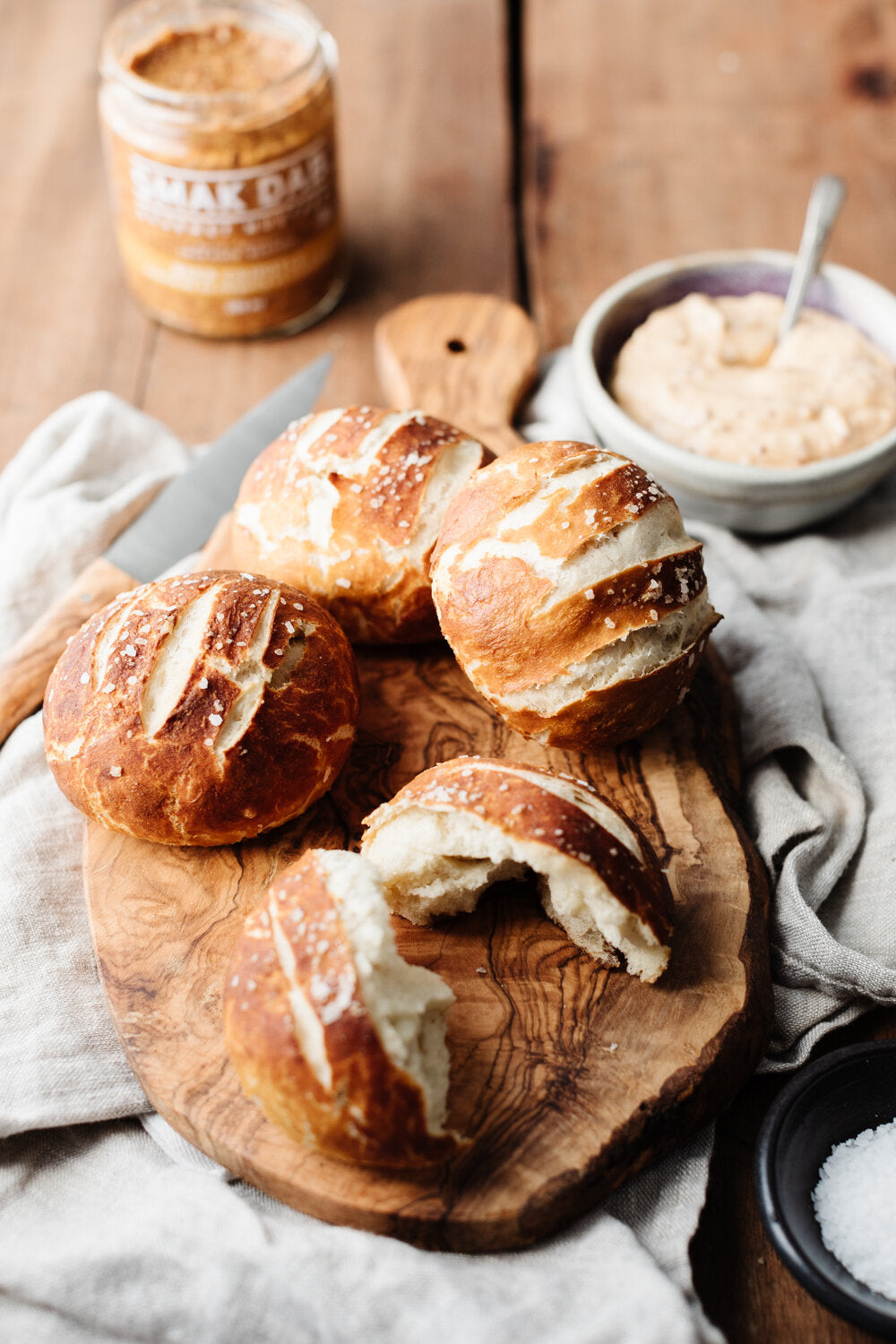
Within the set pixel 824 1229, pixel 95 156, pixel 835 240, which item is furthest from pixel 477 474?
pixel 95 156

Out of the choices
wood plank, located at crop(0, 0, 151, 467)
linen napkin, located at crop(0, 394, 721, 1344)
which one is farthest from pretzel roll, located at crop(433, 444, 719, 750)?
wood plank, located at crop(0, 0, 151, 467)

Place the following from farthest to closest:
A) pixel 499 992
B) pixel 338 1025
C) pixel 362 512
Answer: pixel 362 512
pixel 499 992
pixel 338 1025

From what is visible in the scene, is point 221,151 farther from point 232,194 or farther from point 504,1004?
point 504,1004

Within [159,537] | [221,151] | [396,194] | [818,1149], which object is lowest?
[818,1149]

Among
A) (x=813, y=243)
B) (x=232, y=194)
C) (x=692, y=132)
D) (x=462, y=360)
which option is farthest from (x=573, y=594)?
(x=692, y=132)

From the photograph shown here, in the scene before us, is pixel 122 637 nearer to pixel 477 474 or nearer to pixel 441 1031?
pixel 477 474

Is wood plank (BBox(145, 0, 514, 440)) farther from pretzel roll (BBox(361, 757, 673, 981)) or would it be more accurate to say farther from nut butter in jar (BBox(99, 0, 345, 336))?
pretzel roll (BBox(361, 757, 673, 981))

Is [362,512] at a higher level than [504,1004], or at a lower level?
higher
